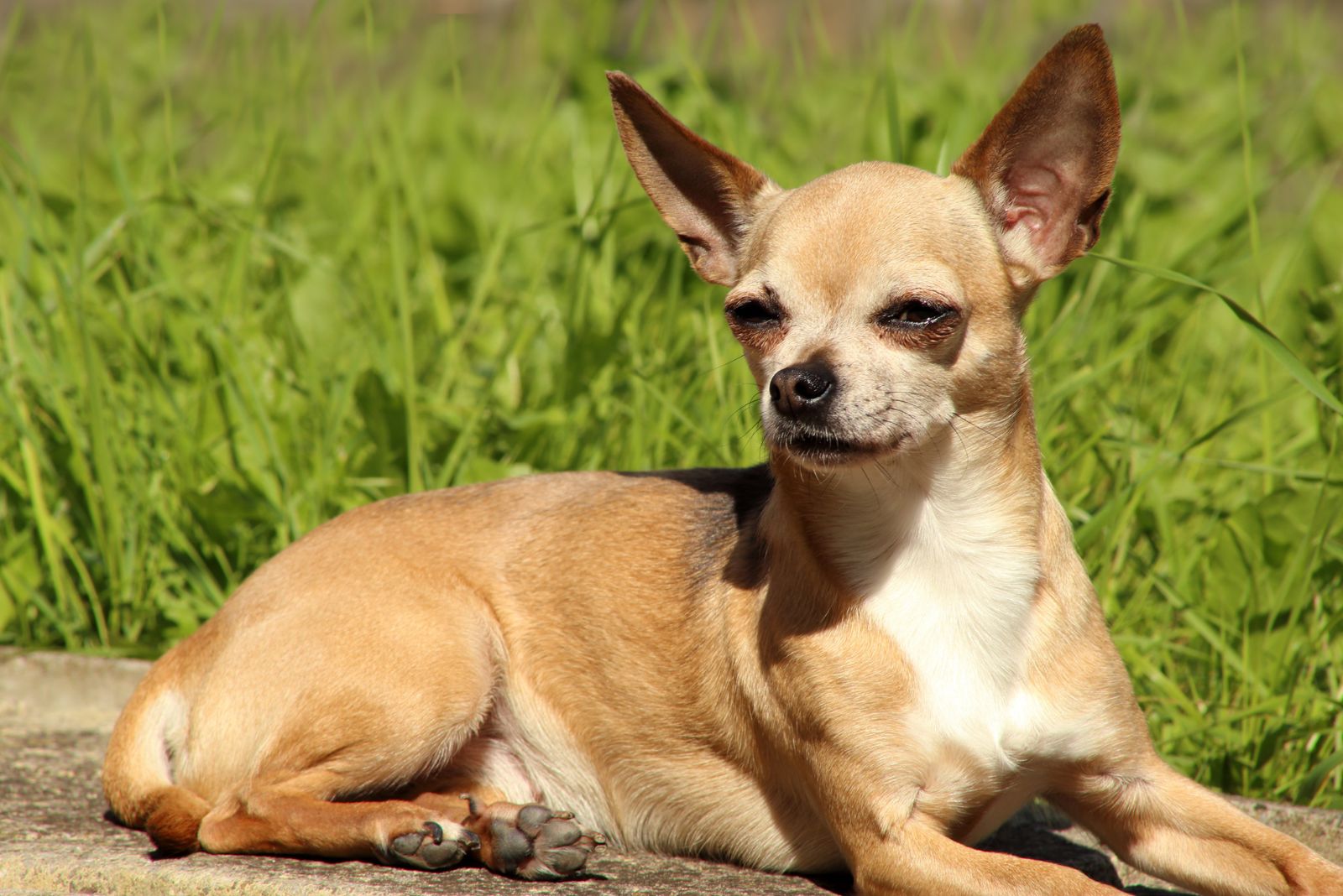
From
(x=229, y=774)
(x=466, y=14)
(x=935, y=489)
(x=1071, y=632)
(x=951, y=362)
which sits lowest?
(x=229, y=774)

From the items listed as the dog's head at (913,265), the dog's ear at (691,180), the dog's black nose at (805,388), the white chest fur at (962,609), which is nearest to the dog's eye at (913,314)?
the dog's head at (913,265)

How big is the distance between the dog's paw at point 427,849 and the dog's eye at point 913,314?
4.46ft

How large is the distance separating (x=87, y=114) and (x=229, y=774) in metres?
3.75

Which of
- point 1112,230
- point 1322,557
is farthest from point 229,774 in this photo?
point 1112,230

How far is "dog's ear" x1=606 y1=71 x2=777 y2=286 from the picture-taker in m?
3.04

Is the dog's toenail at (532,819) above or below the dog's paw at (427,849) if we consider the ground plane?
above

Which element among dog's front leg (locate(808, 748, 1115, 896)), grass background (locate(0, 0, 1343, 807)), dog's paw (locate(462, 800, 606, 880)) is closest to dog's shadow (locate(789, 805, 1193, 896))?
dog's front leg (locate(808, 748, 1115, 896))

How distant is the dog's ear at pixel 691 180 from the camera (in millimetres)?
3039

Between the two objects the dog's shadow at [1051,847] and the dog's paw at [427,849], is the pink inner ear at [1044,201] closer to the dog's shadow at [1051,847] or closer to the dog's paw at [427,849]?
the dog's shadow at [1051,847]

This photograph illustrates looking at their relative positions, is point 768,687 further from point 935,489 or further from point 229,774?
point 229,774

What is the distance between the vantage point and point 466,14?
7.54 m

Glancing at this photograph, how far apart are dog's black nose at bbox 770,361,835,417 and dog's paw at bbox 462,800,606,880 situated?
3.30 ft

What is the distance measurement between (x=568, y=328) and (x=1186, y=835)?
2489 millimetres

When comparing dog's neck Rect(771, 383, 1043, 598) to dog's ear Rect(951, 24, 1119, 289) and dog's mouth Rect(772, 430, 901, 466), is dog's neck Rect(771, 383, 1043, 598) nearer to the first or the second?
dog's mouth Rect(772, 430, 901, 466)
